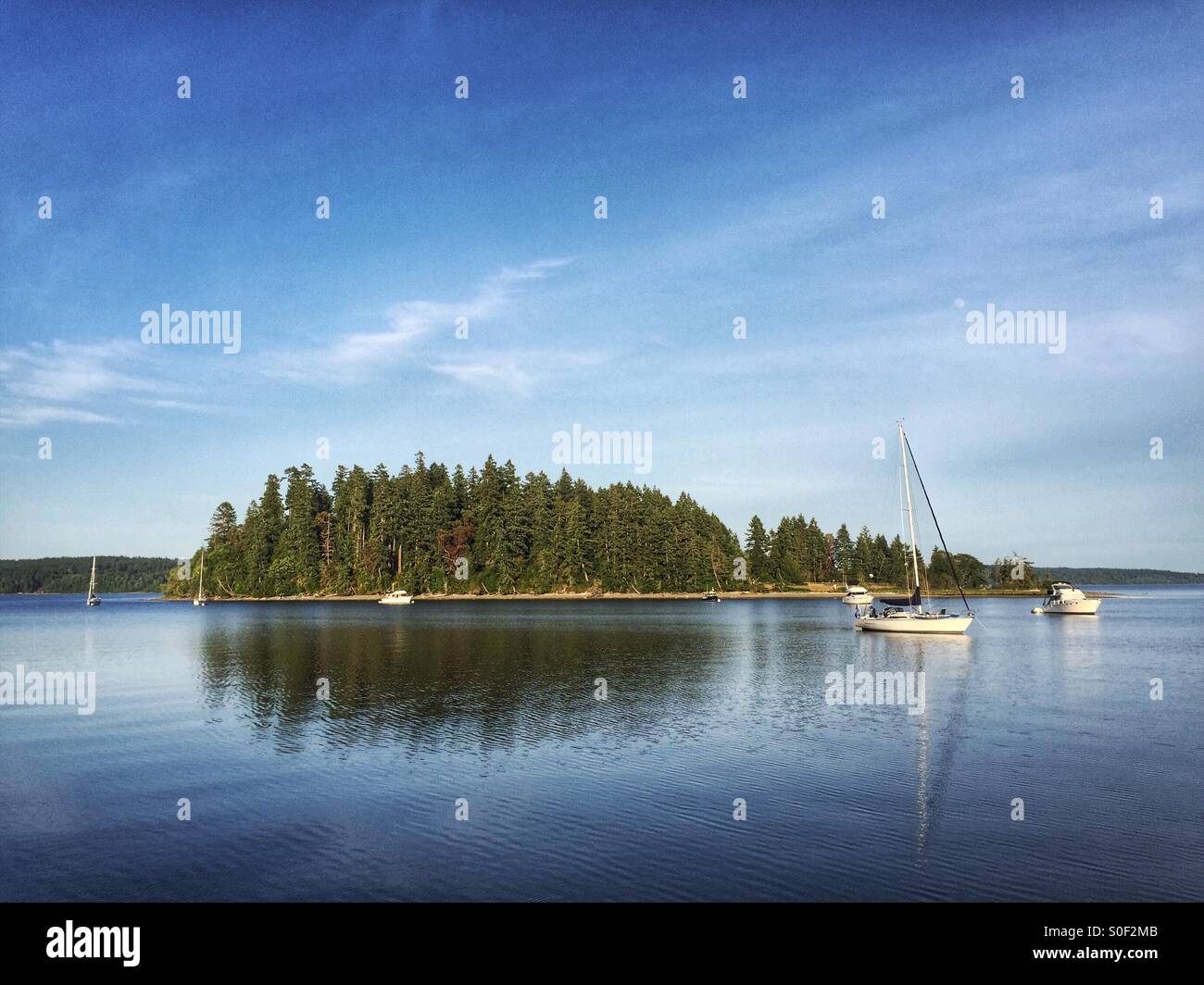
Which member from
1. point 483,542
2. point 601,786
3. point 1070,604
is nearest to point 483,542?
point 483,542

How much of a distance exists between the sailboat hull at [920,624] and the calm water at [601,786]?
2327 centimetres

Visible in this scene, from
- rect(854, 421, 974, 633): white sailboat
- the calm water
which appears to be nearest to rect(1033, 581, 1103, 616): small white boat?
rect(854, 421, 974, 633): white sailboat

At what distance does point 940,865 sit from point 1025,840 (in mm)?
3176

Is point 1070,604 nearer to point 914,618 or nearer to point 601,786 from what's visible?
point 914,618

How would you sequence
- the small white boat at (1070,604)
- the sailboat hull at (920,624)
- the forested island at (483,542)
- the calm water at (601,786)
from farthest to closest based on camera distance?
the forested island at (483,542) → the small white boat at (1070,604) → the sailboat hull at (920,624) → the calm water at (601,786)

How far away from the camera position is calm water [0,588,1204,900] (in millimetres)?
17344

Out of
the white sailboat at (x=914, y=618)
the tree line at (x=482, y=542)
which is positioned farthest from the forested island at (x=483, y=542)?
the white sailboat at (x=914, y=618)

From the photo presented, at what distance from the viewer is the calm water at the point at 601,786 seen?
17.3 meters

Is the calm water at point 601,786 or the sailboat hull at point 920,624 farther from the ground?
the calm water at point 601,786

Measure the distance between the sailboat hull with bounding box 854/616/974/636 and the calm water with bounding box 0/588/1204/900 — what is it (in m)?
23.3

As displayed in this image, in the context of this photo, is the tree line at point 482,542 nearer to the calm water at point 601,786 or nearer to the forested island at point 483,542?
the forested island at point 483,542

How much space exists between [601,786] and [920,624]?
6415 cm

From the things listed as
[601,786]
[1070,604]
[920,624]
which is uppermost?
[601,786]

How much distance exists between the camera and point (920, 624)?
8069cm
